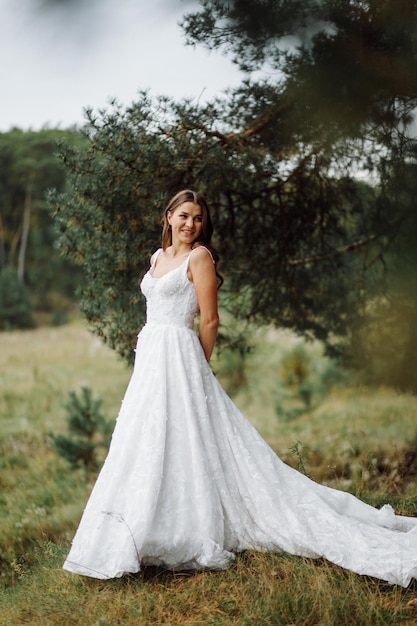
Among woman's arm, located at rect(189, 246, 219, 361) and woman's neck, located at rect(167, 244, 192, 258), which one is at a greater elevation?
woman's neck, located at rect(167, 244, 192, 258)

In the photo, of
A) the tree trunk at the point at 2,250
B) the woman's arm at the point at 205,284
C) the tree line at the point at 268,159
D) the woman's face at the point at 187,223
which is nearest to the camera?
the woman's arm at the point at 205,284

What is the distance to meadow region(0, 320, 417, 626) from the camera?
279 cm

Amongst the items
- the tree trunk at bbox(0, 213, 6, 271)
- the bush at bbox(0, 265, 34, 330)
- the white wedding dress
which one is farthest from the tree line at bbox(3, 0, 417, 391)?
the tree trunk at bbox(0, 213, 6, 271)

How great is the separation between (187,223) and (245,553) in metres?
1.76

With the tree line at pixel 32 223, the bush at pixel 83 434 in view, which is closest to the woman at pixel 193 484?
the bush at pixel 83 434

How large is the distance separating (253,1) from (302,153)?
148cm

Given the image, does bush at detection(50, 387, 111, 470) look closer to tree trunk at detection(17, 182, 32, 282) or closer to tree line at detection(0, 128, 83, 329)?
tree line at detection(0, 128, 83, 329)

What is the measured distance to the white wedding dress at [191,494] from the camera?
10.2ft

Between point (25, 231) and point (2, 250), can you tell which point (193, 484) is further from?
point (2, 250)

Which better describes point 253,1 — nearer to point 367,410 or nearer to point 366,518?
point 366,518

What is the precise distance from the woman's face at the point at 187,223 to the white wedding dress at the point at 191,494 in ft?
0.68

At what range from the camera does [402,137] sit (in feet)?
14.2

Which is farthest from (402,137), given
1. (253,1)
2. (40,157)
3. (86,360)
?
(40,157)

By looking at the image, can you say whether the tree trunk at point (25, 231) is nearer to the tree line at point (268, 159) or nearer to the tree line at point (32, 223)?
the tree line at point (32, 223)
